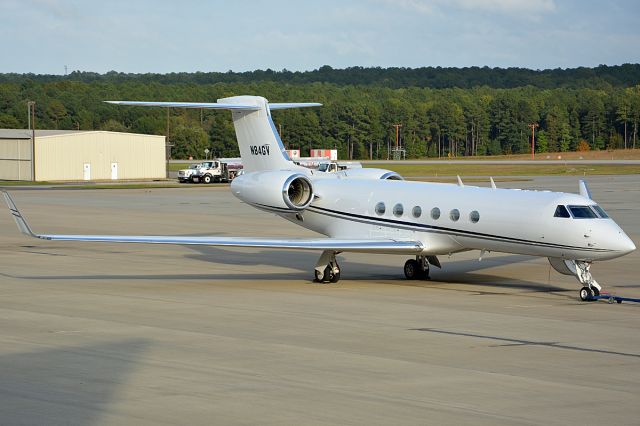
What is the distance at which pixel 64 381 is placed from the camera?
12.9 metres

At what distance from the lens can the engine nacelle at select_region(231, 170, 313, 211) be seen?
978 inches

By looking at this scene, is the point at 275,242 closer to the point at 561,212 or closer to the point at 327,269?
the point at 327,269

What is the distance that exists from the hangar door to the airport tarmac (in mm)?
57910

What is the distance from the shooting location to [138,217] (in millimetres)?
44344

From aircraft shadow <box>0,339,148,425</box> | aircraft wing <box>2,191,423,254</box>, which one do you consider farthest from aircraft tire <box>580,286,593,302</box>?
aircraft shadow <box>0,339,148,425</box>

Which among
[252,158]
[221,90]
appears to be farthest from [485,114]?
[252,158]

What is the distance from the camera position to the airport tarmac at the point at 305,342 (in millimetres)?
11680

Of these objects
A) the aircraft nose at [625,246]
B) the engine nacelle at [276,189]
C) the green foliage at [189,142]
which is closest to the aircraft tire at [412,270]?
the engine nacelle at [276,189]

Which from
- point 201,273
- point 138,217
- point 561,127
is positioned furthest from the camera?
point 561,127

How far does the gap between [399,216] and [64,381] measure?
40.1 ft

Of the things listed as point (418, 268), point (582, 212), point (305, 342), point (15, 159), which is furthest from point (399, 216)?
point (15, 159)

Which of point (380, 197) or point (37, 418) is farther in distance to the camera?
point (380, 197)

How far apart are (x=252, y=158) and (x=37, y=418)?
17019 mm

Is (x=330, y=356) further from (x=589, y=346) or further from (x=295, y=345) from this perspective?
(x=589, y=346)
